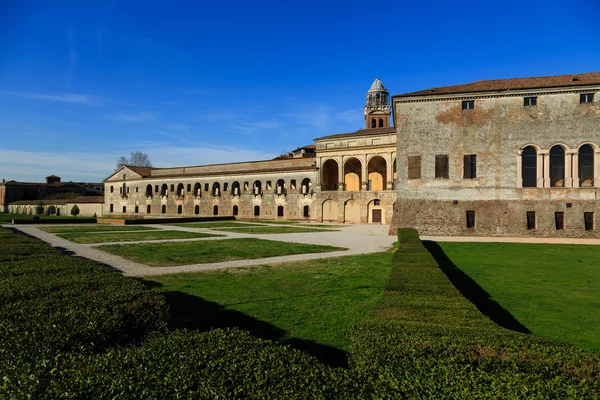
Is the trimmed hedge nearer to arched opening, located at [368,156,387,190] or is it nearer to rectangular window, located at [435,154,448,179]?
rectangular window, located at [435,154,448,179]

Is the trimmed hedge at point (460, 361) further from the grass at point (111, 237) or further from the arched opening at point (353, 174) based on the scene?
the arched opening at point (353, 174)

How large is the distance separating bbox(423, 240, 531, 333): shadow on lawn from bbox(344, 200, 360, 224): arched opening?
88.7 feet

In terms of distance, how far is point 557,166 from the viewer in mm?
24547

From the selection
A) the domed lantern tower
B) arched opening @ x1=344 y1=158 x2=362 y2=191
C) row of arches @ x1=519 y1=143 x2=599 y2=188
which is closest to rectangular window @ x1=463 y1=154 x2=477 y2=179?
row of arches @ x1=519 y1=143 x2=599 y2=188

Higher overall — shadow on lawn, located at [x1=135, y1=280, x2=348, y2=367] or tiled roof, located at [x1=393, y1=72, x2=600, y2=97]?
tiled roof, located at [x1=393, y1=72, x2=600, y2=97]

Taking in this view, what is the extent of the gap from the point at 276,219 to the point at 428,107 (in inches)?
1092

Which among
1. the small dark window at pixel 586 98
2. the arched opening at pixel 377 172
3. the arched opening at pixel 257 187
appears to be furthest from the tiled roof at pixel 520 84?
the arched opening at pixel 257 187

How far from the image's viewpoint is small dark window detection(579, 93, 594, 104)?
23844mm

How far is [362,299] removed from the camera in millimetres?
8219

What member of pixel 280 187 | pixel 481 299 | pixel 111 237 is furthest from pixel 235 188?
pixel 481 299

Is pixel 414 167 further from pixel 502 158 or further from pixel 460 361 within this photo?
pixel 460 361

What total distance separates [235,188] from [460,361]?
170 ft

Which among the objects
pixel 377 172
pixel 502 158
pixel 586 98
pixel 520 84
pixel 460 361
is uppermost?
pixel 520 84

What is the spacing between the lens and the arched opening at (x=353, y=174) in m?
46.6
